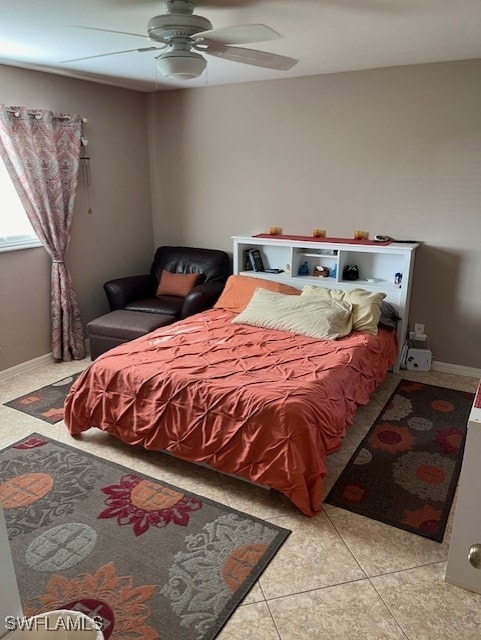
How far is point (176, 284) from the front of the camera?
15.0ft

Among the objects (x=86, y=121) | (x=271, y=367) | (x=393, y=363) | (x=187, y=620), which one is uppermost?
(x=86, y=121)

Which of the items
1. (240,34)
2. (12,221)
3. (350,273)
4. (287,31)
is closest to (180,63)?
(240,34)

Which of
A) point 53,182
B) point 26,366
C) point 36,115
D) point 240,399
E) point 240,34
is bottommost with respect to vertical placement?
point 26,366

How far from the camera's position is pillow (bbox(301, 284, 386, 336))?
3.42 m

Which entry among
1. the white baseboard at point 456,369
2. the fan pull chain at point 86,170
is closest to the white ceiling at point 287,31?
the fan pull chain at point 86,170

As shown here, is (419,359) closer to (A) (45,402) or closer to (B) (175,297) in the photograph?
(B) (175,297)

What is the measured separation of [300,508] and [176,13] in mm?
2506

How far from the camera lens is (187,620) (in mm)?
1710

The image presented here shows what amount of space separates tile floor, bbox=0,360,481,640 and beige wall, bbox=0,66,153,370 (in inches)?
81.4

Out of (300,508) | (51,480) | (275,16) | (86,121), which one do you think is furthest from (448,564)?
(86,121)

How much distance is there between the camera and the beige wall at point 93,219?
3777mm

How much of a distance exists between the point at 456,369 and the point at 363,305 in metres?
1.14

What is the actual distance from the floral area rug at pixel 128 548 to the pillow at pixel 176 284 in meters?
2.19

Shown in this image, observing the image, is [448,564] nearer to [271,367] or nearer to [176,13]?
[271,367]
